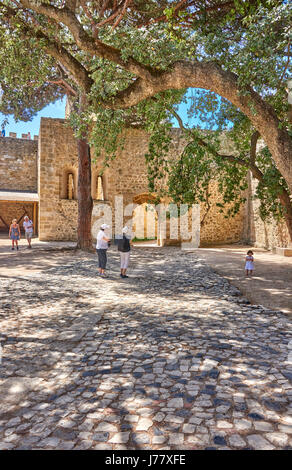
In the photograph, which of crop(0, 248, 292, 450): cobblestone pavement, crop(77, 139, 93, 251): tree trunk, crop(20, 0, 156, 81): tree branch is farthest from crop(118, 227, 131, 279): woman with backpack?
crop(77, 139, 93, 251): tree trunk

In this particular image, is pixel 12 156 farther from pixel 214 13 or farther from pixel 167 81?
pixel 167 81

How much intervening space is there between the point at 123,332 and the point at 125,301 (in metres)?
1.62

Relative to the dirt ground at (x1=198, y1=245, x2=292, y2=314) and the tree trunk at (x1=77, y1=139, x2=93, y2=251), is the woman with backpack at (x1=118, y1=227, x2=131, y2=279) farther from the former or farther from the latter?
the tree trunk at (x1=77, y1=139, x2=93, y2=251)

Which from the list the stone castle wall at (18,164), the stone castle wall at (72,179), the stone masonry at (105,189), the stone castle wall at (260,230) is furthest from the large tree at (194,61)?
the stone castle wall at (18,164)

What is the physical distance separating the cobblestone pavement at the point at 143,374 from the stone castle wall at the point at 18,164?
2019 centimetres

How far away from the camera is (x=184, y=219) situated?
1811cm

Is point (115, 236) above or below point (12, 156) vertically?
below

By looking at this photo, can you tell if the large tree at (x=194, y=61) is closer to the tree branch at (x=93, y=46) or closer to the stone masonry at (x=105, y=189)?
the tree branch at (x=93, y=46)

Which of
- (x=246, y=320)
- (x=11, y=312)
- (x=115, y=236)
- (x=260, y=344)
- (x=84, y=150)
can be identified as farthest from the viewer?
(x=115, y=236)

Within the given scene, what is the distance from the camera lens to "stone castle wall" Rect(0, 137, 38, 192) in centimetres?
2391

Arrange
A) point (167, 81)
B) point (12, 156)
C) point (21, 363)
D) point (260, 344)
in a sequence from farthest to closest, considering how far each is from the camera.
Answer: point (12, 156) → point (167, 81) → point (260, 344) → point (21, 363)

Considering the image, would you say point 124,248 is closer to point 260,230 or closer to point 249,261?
point 249,261

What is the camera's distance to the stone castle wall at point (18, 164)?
23906 millimetres

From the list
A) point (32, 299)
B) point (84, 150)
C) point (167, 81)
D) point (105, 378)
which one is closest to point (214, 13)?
point (167, 81)
